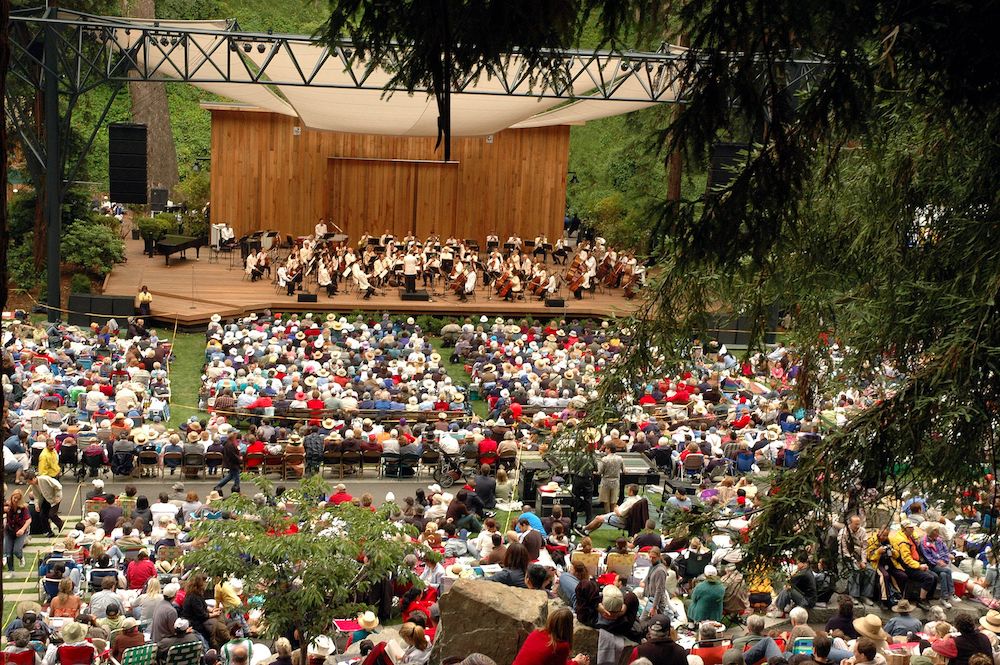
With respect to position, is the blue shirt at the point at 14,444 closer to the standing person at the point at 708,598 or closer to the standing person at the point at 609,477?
the standing person at the point at 609,477

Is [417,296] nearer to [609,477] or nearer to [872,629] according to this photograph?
[609,477]

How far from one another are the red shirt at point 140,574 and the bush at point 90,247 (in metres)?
16.6

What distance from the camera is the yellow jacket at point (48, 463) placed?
1541 centimetres

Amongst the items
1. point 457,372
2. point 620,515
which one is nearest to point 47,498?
point 620,515

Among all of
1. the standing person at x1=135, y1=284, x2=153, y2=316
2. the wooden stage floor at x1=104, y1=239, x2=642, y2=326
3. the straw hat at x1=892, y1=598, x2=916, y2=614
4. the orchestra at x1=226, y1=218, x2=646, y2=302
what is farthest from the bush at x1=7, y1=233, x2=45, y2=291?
the straw hat at x1=892, y1=598, x2=916, y2=614

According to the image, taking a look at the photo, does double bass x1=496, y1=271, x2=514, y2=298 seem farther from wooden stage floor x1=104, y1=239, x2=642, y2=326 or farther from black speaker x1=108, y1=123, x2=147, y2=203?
black speaker x1=108, y1=123, x2=147, y2=203

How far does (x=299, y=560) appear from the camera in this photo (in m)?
9.71

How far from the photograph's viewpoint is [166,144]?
132 ft

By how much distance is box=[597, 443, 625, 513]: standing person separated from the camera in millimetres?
15836

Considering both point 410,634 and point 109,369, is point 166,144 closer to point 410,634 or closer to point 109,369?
point 109,369

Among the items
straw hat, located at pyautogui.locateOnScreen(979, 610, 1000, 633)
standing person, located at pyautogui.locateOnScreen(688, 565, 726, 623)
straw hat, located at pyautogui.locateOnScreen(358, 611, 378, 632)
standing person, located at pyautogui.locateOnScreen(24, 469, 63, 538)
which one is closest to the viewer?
straw hat, located at pyautogui.locateOnScreen(358, 611, 378, 632)

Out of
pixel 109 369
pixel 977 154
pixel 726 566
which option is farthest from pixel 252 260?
pixel 977 154

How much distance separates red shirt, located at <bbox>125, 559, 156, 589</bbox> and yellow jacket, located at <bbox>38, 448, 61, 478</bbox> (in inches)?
170

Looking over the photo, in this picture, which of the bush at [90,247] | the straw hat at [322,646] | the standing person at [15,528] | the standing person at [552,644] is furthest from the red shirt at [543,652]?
the bush at [90,247]
